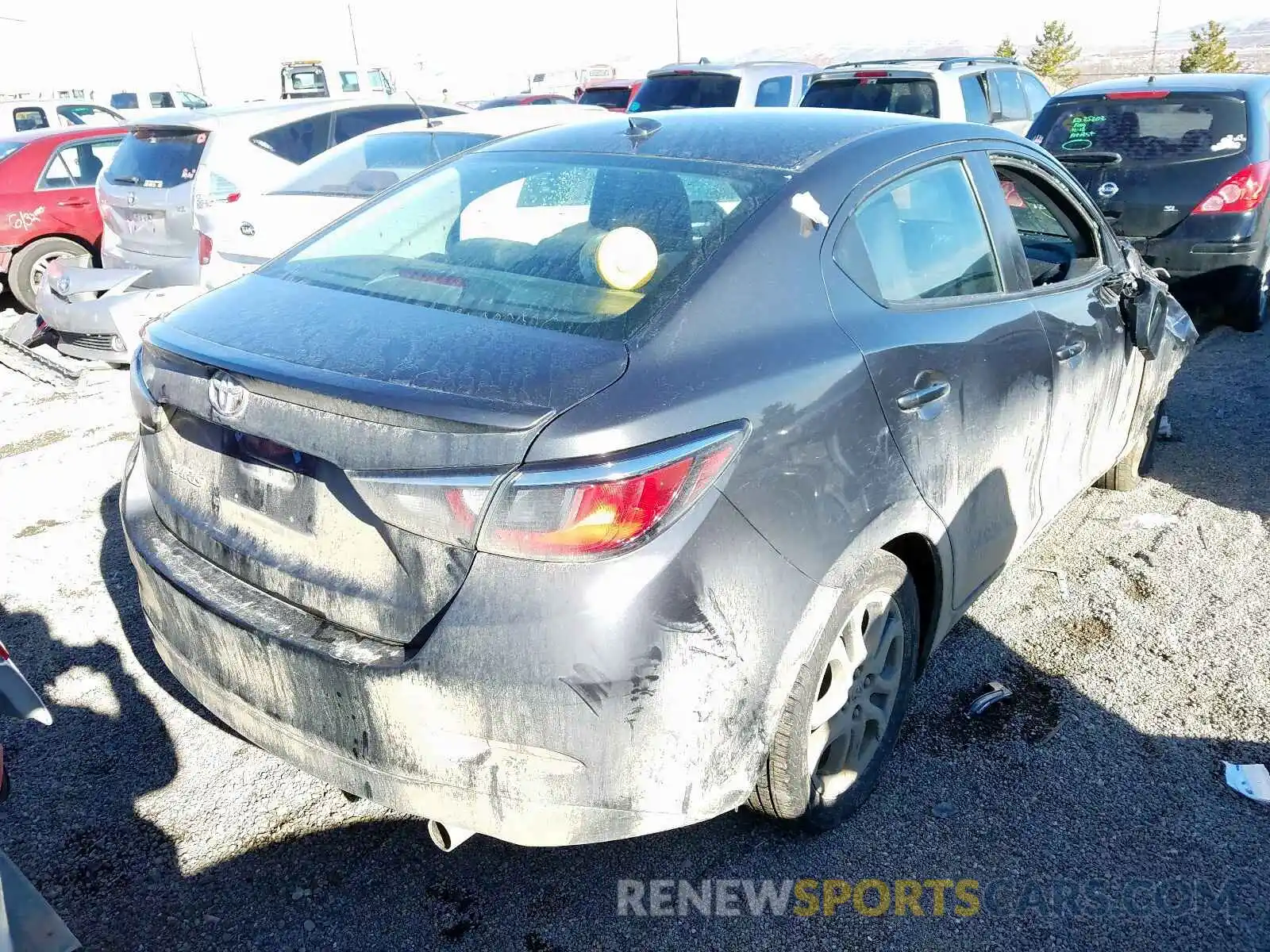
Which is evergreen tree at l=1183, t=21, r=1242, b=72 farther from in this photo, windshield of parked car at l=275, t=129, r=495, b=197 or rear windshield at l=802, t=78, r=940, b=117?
windshield of parked car at l=275, t=129, r=495, b=197

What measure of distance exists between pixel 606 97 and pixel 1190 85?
11.3m

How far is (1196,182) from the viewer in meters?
6.73

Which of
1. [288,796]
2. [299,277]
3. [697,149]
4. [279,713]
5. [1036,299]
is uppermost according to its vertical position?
[697,149]

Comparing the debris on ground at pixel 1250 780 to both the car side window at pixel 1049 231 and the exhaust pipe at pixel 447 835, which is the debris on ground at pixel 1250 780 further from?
the exhaust pipe at pixel 447 835

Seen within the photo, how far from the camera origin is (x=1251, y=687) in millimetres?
3277

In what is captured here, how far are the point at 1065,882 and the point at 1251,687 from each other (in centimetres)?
124

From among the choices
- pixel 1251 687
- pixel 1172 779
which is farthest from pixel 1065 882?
pixel 1251 687

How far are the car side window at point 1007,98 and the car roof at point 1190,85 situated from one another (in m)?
2.90

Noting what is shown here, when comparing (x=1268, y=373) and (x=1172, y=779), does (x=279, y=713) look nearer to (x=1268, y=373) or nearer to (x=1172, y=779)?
(x=1172, y=779)

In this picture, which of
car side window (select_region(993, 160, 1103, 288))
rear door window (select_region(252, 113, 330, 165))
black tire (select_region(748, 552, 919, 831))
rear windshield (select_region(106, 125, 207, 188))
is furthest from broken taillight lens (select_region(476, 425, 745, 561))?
rear door window (select_region(252, 113, 330, 165))

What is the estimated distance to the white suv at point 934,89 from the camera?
970 centimetres

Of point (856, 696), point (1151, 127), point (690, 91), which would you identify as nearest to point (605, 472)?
point (856, 696)

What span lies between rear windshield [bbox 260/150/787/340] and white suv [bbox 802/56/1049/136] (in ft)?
24.1

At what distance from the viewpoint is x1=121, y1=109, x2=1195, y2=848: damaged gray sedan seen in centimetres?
193
